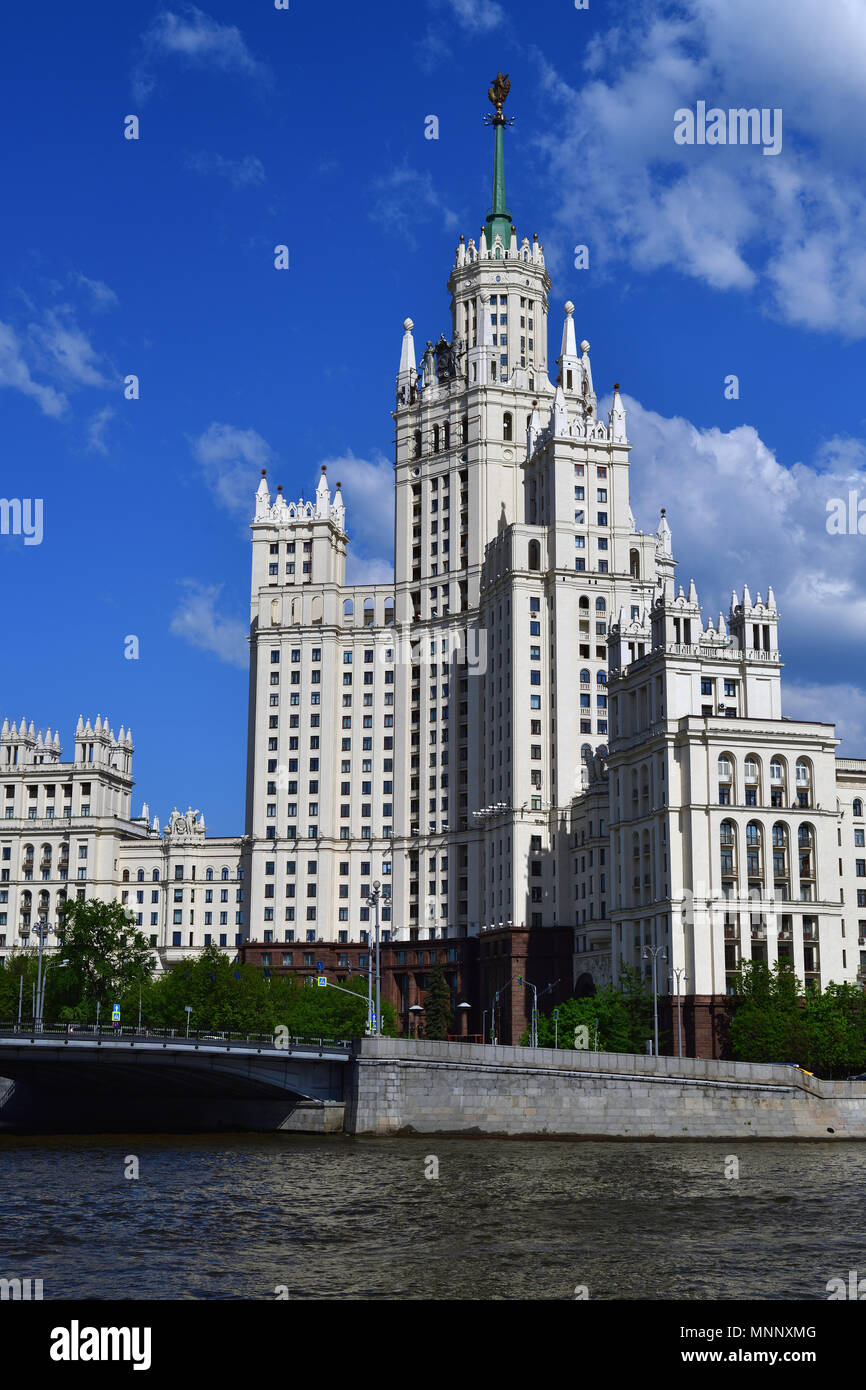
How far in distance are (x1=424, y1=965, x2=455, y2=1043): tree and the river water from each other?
271 ft

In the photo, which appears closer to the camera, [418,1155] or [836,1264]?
[836,1264]

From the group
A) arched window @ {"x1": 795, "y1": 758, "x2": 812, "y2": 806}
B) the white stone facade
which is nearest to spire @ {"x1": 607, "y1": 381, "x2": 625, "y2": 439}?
the white stone facade

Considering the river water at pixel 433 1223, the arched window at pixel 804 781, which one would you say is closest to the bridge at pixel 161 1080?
the river water at pixel 433 1223

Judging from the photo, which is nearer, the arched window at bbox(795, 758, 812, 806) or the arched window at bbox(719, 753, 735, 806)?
the arched window at bbox(719, 753, 735, 806)

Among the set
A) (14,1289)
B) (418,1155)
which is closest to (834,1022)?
(418,1155)

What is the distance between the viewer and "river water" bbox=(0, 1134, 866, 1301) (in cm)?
4222

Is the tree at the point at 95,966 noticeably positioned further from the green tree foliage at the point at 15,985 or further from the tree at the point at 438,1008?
the tree at the point at 438,1008

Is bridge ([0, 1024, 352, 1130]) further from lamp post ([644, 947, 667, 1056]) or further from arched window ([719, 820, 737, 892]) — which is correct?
arched window ([719, 820, 737, 892])

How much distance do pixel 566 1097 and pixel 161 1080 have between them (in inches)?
1130

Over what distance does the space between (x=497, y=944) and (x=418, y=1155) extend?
279 ft

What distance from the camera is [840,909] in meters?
126

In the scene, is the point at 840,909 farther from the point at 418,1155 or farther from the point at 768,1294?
the point at 768,1294

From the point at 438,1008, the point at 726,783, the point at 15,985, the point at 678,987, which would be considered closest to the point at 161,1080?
the point at 678,987

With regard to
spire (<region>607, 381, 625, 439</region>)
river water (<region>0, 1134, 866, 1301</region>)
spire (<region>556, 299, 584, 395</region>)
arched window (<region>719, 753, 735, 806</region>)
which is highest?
spire (<region>556, 299, 584, 395</region>)
